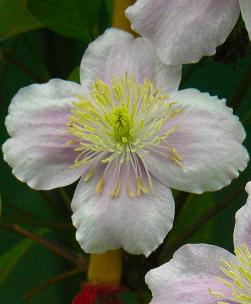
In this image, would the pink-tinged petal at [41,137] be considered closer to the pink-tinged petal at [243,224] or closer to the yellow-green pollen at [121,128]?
the yellow-green pollen at [121,128]

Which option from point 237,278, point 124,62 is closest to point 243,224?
A: point 237,278

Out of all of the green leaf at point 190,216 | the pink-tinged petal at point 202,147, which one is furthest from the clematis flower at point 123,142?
→ the green leaf at point 190,216

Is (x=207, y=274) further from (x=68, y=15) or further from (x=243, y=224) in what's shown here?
(x=68, y=15)

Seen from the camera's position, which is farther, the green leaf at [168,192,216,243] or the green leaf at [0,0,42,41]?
the green leaf at [168,192,216,243]

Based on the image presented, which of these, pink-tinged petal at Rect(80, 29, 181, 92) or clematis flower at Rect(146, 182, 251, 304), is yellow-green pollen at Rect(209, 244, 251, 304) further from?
pink-tinged petal at Rect(80, 29, 181, 92)

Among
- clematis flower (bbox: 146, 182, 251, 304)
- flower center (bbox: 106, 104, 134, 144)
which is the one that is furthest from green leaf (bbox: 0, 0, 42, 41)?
clematis flower (bbox: 146, 182, 251, 304)
